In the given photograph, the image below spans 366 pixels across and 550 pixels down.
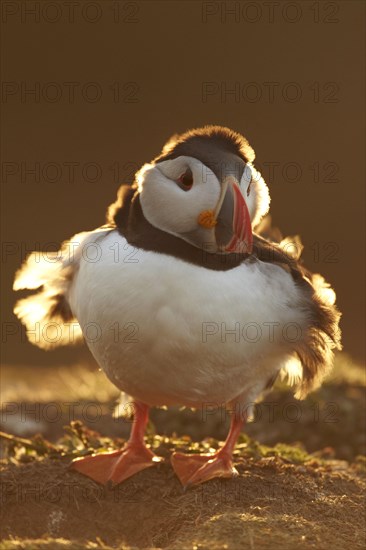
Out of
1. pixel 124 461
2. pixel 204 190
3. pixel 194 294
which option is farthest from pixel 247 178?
pixel 124 461

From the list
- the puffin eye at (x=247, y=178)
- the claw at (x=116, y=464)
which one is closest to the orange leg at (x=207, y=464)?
the claw at (x=116, y=464)

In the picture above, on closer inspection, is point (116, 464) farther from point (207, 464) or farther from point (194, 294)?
point (194, 294)

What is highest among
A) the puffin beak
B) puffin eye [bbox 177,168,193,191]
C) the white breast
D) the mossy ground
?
puffin eye [bbox 177,168,193,191]

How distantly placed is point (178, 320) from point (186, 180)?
0.62 meters

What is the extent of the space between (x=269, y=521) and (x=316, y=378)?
1215 millimetres

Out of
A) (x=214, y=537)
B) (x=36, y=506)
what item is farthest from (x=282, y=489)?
(x=36, y=506)

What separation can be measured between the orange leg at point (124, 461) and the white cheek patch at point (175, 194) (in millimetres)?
1334

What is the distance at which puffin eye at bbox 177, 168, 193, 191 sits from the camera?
389 cm

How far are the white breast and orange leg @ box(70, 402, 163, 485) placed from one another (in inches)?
18.0

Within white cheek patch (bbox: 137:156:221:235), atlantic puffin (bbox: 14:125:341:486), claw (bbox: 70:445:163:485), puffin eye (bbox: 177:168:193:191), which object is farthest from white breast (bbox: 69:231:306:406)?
claw (bbox: 70:445:163:485)

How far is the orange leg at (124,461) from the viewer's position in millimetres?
4555

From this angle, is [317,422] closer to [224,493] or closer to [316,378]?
[316,378]

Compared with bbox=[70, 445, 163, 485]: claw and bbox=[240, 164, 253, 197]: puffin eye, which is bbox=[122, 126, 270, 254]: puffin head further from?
bbox=[70, 445, 163, 485]: claw

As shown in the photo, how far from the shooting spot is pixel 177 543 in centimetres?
355
